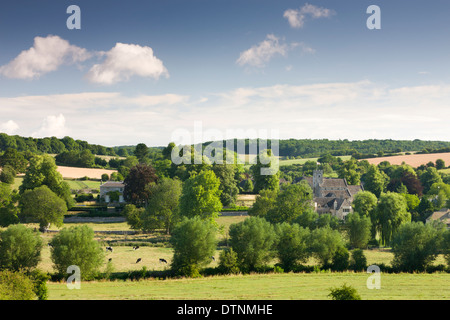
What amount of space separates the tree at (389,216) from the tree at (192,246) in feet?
97.1

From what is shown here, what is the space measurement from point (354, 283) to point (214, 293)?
13380 mm

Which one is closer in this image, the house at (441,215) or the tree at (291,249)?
the tree at (291,249)

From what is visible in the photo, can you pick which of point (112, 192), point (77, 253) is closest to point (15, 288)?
point (77, 253)

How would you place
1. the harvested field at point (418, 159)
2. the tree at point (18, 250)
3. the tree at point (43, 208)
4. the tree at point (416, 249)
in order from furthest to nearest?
the harvested field at point (418, 159)
the tree at point (43, 208)
the tree at point (416, 249)
the tree at point (18, 250)

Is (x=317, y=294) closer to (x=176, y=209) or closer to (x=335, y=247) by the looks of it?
(x=335, y=247)

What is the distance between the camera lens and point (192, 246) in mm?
37219

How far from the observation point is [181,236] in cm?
3769

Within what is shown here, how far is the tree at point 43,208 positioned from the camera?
58.3 meters

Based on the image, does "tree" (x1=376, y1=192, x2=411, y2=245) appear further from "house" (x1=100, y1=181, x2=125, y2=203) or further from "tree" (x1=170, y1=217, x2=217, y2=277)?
"house" (x1=100, y1=181, x2=125, y2=203)

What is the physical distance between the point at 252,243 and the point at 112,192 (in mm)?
47066

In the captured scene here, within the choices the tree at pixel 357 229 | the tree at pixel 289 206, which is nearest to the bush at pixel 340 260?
the tree at pixel 357 229

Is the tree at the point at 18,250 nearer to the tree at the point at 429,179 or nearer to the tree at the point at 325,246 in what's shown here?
the tree at the point at 325,246
